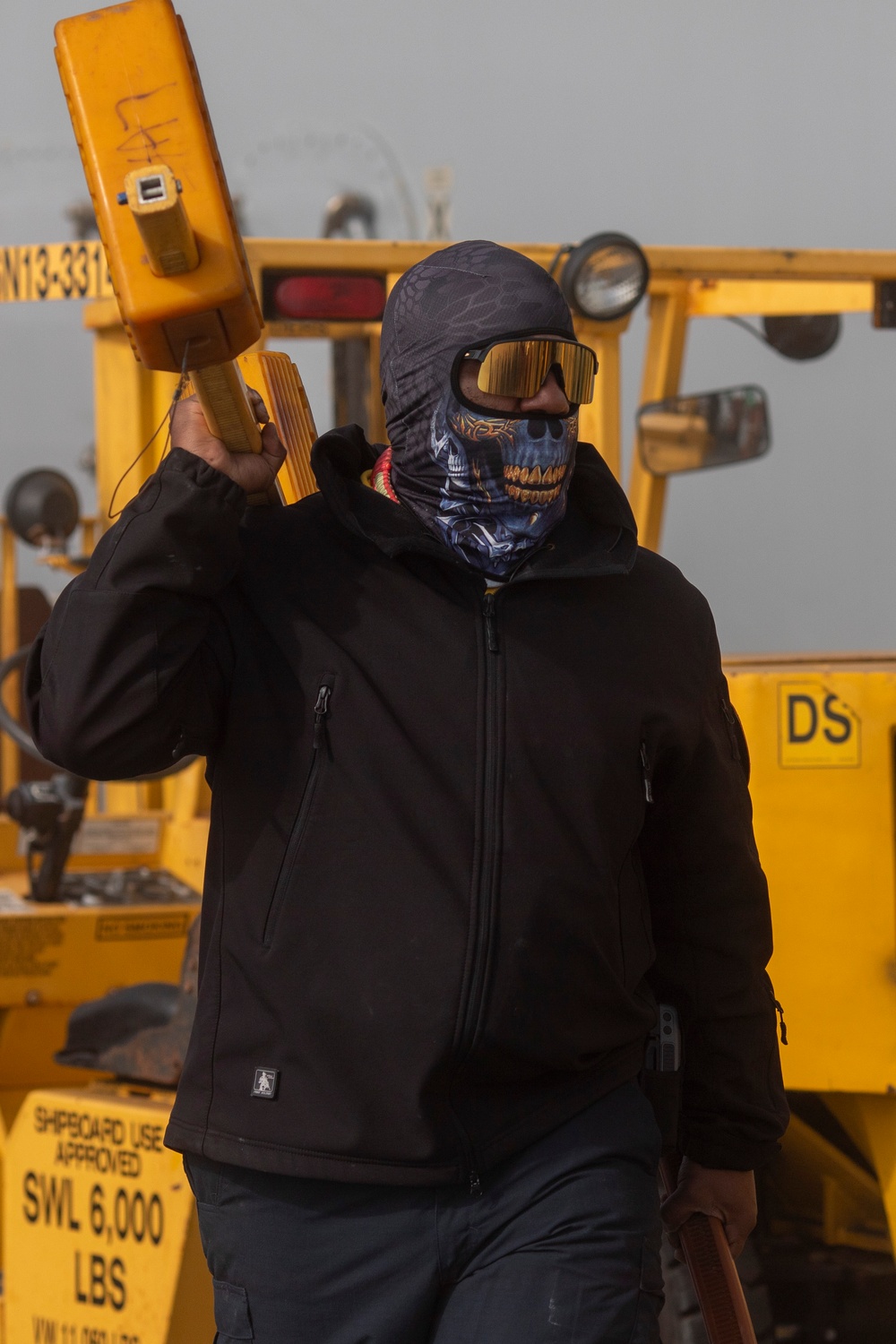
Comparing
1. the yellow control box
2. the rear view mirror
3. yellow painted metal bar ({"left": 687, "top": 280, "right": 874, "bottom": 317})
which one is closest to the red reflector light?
the rear view mirror

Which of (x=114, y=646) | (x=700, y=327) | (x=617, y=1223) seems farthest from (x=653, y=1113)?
(x=700, y=327)

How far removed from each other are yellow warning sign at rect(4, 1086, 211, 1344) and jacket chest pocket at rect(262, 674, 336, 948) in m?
1.29

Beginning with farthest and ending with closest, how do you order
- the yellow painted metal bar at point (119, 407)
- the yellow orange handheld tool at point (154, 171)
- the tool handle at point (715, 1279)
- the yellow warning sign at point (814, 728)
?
the yellow painted metal bar at point (119, 407) → the yellow warning sign at point (814, 728) → the tool handle at point (715, 1279) → the yellow orange handheld tool at point (154, 171)

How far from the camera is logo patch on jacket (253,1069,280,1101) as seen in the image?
68.6 inches

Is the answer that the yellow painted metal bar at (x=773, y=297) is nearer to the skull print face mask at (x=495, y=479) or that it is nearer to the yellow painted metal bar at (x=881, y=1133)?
the yellow painted metal bar at (x=881, y=1133)

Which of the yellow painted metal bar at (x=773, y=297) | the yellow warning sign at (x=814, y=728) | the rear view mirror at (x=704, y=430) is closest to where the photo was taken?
the yellow warning sign at (x=814, y=728)

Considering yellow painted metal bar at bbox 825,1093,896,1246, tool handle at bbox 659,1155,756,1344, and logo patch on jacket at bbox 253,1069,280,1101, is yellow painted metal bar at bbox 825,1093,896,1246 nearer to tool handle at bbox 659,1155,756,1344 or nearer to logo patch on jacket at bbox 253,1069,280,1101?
tool handle at bbox 659,1155,756,1344

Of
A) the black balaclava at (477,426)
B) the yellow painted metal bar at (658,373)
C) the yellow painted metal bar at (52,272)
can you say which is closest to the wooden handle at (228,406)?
the black balaclava at (477,426)

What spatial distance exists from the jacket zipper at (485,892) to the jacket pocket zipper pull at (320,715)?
0.50ft

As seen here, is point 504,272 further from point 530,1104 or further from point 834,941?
point 834,941

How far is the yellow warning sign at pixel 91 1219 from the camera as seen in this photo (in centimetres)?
295

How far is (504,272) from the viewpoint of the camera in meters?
1.91

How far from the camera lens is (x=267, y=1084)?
1743 mm

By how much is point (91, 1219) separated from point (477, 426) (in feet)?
5.87
